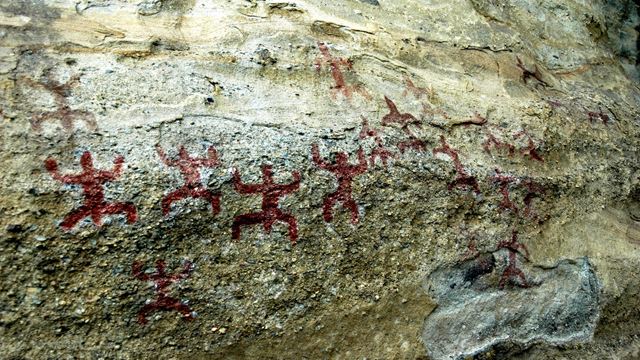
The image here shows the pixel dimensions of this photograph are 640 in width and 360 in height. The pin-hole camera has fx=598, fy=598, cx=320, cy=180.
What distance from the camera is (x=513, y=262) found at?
1888 mm

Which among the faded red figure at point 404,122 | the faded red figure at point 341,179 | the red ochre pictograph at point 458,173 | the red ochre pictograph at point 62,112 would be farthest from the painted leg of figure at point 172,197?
the red ochre pictograph at point 458,173

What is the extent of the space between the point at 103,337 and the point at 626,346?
1.72m

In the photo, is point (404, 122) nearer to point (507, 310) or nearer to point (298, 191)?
point (298, 191)

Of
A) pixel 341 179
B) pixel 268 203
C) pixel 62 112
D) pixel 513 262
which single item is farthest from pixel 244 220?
pixel 513 262

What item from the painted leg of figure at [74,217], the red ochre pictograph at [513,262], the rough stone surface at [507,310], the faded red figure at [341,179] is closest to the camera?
the painted leg of figure at [74,217]

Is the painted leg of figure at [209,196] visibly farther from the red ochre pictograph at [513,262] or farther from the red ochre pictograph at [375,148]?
the red ochre pictograph at [513,262]

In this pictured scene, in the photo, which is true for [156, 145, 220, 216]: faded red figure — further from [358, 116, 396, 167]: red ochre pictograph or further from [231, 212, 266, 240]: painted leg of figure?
[358, 116, 396, 167]: red ochre pictograph

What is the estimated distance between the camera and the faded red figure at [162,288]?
1422mm

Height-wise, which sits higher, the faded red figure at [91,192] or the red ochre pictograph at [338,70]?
the red ochre pictograph at [338,70]

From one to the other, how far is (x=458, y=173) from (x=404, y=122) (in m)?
0.23

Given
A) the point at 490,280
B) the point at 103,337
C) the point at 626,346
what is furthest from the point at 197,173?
the point at 626,346

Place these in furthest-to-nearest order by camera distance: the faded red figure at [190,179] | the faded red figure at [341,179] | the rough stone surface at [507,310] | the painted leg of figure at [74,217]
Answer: the rough stone surface at [507,310], the faded red figure at [341,179], the faded red figure at [190,179], the painted leg of figure at [74,217]

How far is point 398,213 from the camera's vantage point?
5.67 feet

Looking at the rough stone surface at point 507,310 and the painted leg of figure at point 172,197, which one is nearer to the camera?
the painted leg of figure at point 172,197
